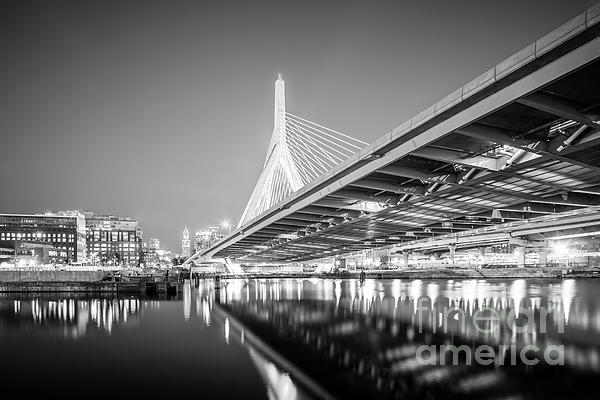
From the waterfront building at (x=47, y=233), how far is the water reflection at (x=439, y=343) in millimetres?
148547

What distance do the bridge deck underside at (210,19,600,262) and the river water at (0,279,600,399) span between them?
6.23 meters

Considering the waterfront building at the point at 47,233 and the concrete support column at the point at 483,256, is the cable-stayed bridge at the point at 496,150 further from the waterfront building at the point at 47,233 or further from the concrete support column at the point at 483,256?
the waterfront building at the point at 47,233

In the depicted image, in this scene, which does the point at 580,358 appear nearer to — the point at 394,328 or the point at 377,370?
the point at 377,370

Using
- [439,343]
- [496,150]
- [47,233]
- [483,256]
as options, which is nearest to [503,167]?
[496,150]

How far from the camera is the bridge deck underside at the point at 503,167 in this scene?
1200cm

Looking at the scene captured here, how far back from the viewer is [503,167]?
17.8 metres

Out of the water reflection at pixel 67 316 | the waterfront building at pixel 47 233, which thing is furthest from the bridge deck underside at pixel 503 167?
the waterfront building at pixel 47 233

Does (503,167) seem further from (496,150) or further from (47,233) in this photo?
(47,233)

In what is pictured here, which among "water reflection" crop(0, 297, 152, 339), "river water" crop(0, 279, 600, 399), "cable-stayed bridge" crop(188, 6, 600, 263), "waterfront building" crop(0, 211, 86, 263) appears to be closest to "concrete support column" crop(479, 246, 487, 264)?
"cable-stayed bridge" crop(188, 6, 600, 263)

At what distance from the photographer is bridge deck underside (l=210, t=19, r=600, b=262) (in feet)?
39.4

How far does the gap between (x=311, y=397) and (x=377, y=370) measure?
10.2ft

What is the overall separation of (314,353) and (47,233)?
181174mm

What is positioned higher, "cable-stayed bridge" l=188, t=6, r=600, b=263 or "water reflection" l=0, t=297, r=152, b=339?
"cable-stayed bridge" l=188, t=6, r=600, b=263

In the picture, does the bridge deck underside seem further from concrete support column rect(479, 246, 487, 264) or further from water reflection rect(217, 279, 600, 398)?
concrete support column rect(479, 246, 487, 264)
